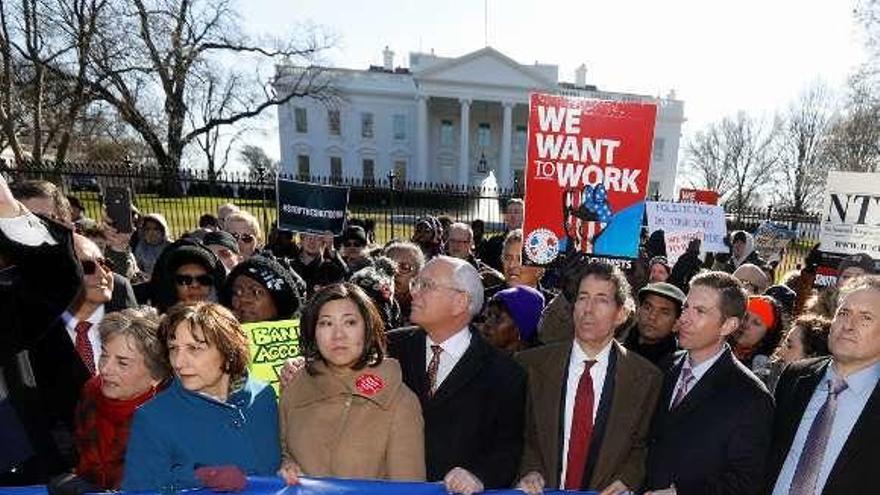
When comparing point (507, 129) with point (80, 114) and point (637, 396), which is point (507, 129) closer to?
point (80, 114)

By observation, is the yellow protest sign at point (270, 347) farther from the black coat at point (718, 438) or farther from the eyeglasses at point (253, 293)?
the black coat at point (718, 438)

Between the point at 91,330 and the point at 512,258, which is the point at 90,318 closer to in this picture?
the point at 91,330

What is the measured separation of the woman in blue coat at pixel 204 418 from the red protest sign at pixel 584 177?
250 cm

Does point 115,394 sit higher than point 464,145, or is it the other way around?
point 464,145

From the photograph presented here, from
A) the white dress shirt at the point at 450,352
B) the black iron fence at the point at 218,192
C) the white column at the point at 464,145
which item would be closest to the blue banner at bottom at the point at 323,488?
the white dress shirt at the point at 450,352

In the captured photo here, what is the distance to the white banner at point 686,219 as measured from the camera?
781 cm

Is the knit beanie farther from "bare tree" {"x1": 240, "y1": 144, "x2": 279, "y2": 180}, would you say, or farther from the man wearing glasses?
"bare tree" {"x1": 240, "y1": 144, "x2": 279, "y2": 180}

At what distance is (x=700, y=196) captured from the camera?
1228 cm

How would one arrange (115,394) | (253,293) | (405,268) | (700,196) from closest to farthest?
(115,394), (253,293), (405,268), (700,196)

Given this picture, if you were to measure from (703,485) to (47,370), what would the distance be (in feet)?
10.4

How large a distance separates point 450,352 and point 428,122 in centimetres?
6025

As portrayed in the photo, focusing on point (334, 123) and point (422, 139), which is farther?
point (334, 123)

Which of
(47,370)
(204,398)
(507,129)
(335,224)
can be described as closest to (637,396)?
(204,398)

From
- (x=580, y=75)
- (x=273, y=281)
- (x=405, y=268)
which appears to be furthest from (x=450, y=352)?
(x=580, y=75)
